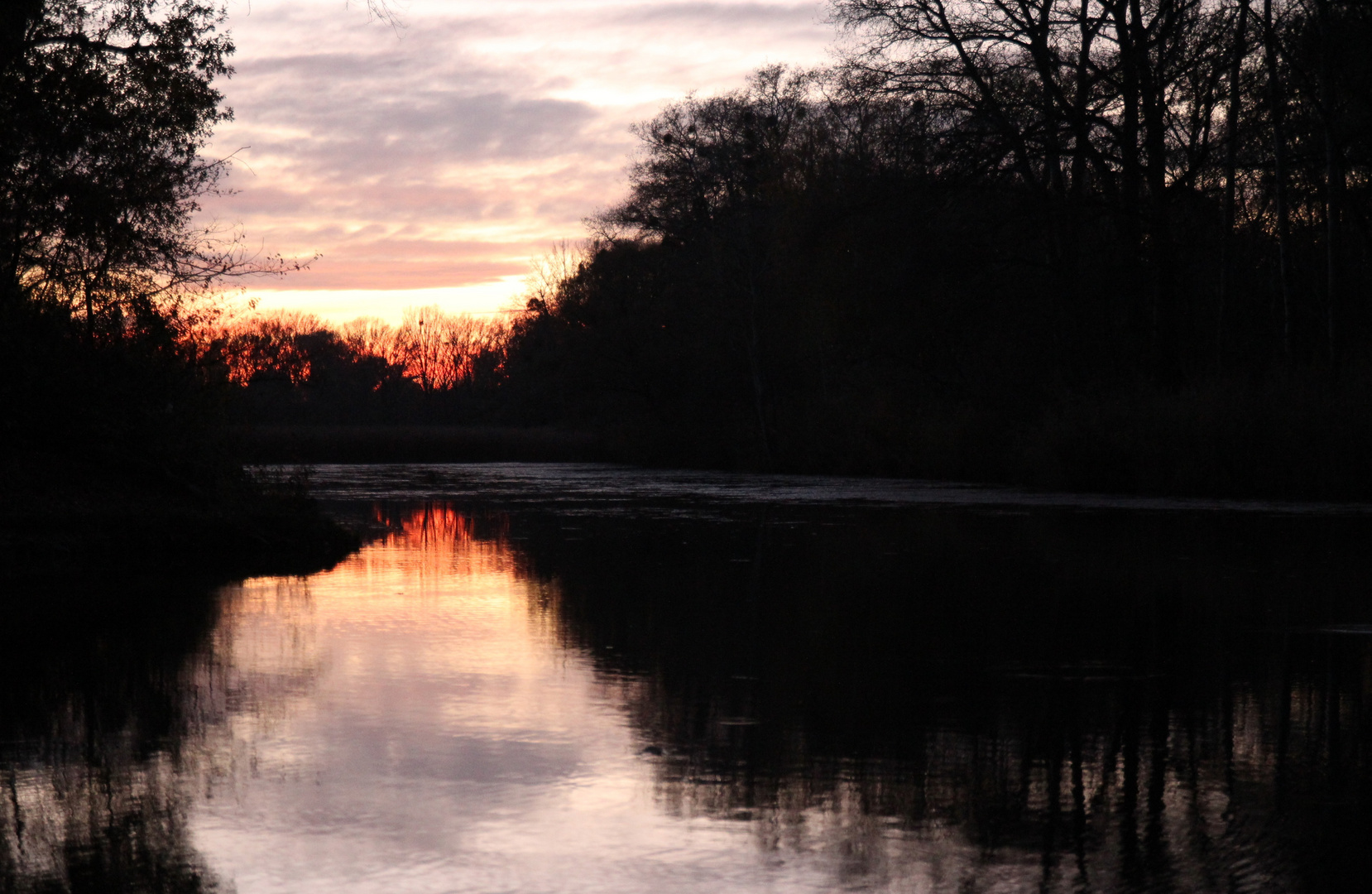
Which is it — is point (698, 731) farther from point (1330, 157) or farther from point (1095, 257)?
point (1095, 257)

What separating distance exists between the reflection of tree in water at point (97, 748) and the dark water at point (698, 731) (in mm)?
23

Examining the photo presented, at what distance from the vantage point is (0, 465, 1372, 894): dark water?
15.1 ft

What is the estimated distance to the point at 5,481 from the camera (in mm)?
15156

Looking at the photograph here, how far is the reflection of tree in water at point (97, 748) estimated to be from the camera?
14.8ft

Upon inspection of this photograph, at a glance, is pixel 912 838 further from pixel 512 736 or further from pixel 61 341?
pixel 61 341

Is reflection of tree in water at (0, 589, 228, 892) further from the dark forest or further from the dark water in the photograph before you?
the dark forest

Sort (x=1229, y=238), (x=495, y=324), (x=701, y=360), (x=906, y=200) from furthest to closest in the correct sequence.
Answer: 1. (x=495, y=324)
2. (x=701, y=360)
3. (x=1229, y=238)
4. (x=906, y=200)

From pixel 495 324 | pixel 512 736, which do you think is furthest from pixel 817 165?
pixel 495 324

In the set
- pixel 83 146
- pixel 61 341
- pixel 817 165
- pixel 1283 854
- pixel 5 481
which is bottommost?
pixel 1283 854

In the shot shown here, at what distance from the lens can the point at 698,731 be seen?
6.64 metres

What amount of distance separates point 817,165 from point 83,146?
103 feet

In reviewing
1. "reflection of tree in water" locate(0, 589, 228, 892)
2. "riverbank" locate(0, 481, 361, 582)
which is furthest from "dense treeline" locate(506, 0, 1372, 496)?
"reflection of tree in water" locate(0, 589, 228, 892)

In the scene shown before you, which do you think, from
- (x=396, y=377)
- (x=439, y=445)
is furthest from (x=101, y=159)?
(x=396, y=377)

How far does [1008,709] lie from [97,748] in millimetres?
4334
